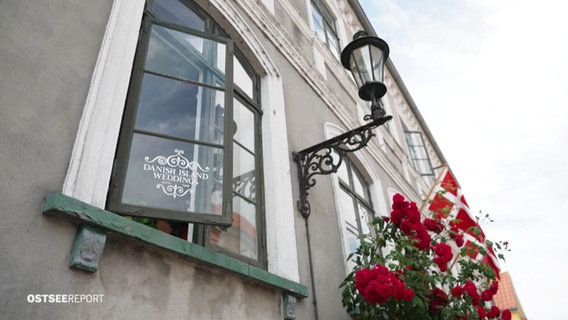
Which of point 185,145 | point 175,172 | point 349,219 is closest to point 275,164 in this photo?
point 185,145

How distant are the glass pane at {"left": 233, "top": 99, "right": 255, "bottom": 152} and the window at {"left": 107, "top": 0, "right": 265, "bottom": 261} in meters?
0.02

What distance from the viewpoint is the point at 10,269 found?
4.88ft

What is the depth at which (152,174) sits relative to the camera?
2.17 m

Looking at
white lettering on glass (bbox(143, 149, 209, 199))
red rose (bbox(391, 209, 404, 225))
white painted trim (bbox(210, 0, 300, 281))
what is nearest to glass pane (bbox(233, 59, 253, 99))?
white painted trim (bbox(210, 0, 300, 281))

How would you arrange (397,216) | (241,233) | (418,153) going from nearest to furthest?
(241,233)
(397,216)
(418,153)

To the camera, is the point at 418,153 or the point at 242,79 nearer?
the point at 242,79

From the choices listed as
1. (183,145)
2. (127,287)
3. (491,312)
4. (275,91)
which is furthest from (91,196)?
(491,312)

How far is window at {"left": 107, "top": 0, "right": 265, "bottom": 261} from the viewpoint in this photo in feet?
7.02

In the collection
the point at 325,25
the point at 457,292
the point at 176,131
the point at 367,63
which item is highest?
the point at 325,25

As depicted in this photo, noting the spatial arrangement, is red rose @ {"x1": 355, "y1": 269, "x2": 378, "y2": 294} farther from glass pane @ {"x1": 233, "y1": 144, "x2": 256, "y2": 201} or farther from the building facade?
glass pane @ {"x1": 233, "y1": 144, "x2": 256, "y2": 201}

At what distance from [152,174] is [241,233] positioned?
99 cm

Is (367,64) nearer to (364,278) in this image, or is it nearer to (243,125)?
(243,125)

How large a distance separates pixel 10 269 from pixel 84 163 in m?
0.58

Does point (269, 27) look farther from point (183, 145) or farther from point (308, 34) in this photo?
point (183, 145)
